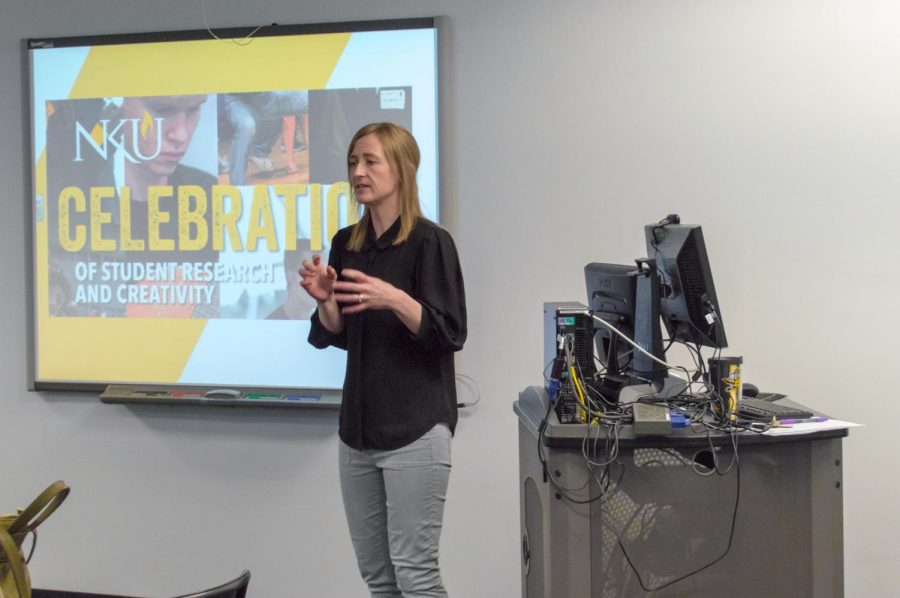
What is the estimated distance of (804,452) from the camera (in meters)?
1.92

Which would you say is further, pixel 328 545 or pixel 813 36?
pixel 328 545

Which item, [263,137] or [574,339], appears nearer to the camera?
[574,339]

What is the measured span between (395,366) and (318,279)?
0.93 feet

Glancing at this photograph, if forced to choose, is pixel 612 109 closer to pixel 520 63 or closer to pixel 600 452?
pixel 520 63

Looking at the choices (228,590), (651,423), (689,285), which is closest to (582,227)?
(689,285)

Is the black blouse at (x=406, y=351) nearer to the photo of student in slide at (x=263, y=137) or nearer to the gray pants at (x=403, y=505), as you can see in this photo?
the gray pants at (x=403, y=505)

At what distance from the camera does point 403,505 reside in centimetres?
202

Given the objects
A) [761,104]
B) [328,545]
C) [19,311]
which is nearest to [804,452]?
[761,104]

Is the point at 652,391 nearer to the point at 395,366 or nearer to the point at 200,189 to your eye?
the point at 395,366

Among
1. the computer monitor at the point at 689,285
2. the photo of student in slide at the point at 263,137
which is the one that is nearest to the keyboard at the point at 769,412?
the computer monitor at the point at 689,285

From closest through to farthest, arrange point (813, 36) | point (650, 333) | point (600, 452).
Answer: point (600, 452), point (650, 333), point (813, 36)

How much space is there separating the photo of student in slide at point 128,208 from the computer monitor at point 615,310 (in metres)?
1.50

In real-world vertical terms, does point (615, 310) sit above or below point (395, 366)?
above

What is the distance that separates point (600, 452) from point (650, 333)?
1.21 ft
